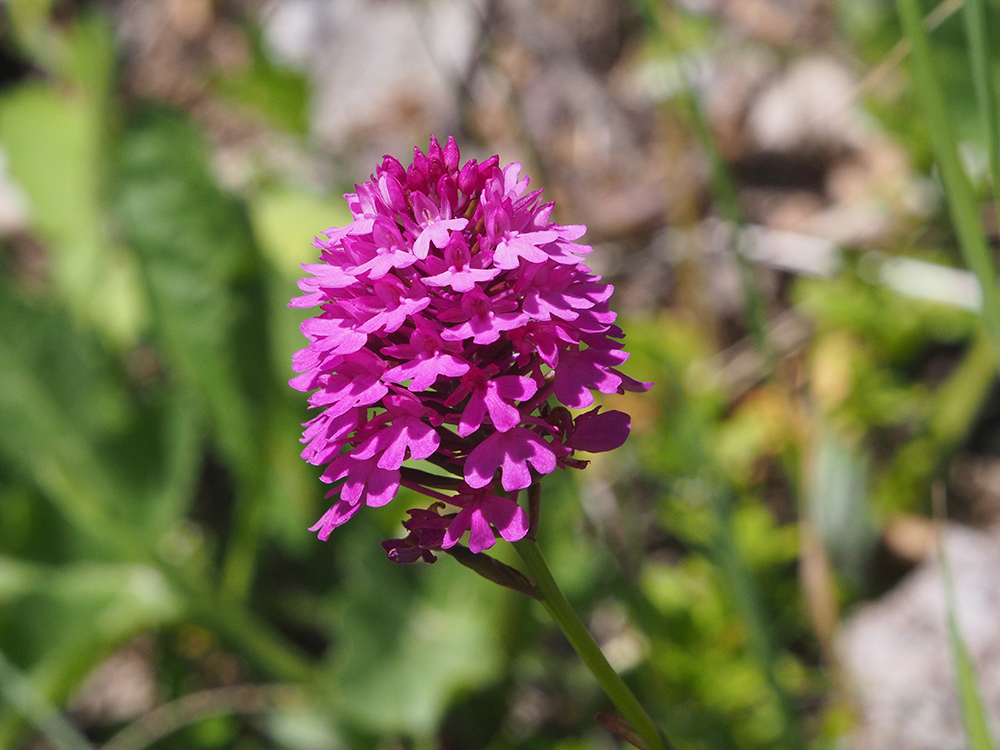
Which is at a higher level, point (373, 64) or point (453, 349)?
point (373, 64)

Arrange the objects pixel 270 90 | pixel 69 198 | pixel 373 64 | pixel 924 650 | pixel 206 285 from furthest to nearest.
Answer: pixel 373 64 → pixel 69 198 → pixel 270 90 → pixel 206 285 → pixel 924 650

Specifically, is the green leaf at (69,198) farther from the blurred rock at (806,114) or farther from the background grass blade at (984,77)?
the background grass blade at (984,77)

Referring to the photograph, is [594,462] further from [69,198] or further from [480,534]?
[69,198]

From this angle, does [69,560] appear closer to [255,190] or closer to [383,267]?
[255,190]

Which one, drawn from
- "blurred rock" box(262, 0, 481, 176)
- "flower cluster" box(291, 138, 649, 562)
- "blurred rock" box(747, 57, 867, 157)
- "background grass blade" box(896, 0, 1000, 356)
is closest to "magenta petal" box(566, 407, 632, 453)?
"flower cluster" box(291, 138, 649, 562)

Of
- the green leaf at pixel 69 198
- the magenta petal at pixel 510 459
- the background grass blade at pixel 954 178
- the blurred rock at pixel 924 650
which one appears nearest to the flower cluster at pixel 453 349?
the magenta petal at pixel 510 459

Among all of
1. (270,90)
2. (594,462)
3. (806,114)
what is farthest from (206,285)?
(806,114)
